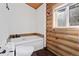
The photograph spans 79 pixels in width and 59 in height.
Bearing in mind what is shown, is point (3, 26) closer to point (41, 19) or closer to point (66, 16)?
point (41, 19)

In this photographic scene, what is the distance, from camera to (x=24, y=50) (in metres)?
1.48

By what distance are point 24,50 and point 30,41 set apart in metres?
0.12

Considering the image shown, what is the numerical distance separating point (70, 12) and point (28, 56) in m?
0.66

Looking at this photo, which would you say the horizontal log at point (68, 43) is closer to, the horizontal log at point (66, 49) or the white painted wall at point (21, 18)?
the horizontal log at point (66, 49)

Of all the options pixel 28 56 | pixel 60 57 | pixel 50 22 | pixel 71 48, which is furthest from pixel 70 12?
pixel 28 56

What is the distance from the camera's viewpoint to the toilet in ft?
4.84

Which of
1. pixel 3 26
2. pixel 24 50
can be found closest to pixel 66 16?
pixel 24 50

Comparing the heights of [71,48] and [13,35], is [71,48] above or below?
below

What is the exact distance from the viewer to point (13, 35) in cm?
147

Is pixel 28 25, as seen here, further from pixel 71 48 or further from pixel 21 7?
pixel 71 48

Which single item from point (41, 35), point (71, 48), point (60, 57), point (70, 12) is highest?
point (70, 12)

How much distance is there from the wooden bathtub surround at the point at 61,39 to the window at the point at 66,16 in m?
0.05

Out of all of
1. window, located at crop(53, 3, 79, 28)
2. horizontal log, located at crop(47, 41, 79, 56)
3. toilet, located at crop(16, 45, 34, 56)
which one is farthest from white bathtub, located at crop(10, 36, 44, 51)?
window, located at crop(53, 3, 79, 28)

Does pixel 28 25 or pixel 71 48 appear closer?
pixel 71 48
